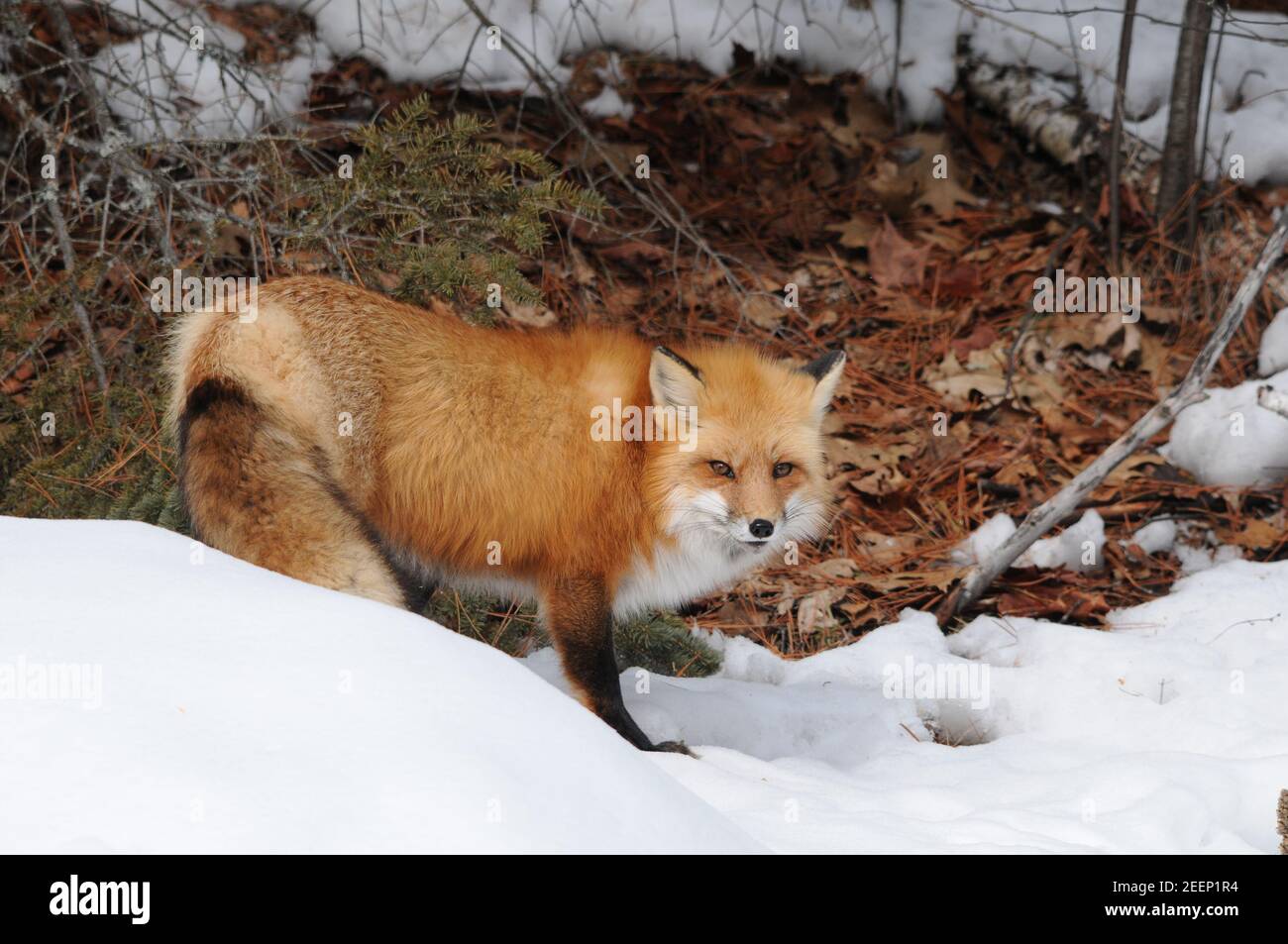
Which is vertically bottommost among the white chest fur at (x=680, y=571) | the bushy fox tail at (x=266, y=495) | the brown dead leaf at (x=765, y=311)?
the white chest fur at (x=680, y=571)

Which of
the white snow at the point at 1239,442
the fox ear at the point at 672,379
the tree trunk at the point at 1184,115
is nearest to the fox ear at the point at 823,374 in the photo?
the fox ear at the point at 672,379

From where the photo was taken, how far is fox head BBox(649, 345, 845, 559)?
3.25 meters

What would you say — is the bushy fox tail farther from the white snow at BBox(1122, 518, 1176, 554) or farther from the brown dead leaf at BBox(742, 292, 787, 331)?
the white snow at BBox(1122, 518, 1176, 554)

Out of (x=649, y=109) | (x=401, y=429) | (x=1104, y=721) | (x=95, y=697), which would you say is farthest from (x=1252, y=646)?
(x=649, y=109)

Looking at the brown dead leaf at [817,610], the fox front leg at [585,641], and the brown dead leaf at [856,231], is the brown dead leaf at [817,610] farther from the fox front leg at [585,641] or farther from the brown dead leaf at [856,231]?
the brown dead leaf at [856,231]

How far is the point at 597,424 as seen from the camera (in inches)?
129

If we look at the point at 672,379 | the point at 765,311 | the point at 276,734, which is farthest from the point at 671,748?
the point at 765,311

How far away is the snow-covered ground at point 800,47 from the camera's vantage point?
5680 millimetres

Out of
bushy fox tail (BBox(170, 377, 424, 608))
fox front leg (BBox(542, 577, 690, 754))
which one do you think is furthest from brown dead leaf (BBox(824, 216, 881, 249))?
bushy fox tail (BBox(170, 377, 424, 608))

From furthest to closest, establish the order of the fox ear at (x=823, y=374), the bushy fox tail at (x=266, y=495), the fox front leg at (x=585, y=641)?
the fox ear at (x=823, y=374)
the fox front leg at (x=585, y=641)
the bushy fox tail at (x=266, y=495)

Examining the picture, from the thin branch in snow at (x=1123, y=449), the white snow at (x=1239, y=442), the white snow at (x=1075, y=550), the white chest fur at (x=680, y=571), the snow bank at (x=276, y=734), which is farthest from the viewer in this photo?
the white snow at (x=1239, y=442)

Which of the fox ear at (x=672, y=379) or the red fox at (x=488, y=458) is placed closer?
the red fox at (x=488, y=458)

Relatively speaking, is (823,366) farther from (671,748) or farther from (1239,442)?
(1239,442)

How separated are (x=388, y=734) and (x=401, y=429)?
1.41 m
